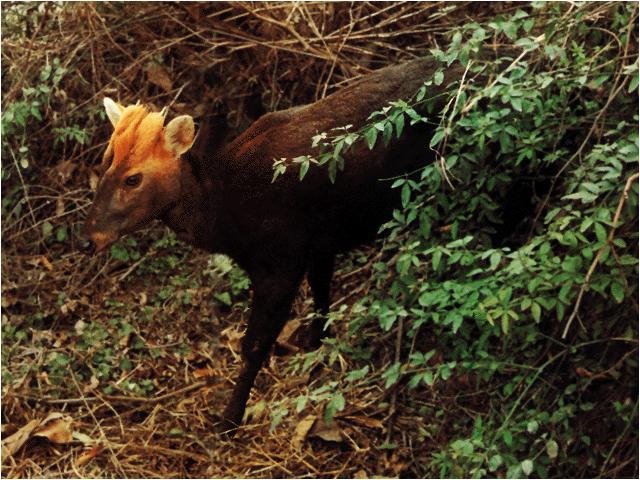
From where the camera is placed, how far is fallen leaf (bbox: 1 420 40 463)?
4711 millimetres

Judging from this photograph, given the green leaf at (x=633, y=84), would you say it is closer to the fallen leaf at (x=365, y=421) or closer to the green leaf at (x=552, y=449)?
the green leaf at (x=552, y=449)

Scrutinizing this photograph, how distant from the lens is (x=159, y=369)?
5.43m

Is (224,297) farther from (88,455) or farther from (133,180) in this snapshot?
(133,180)

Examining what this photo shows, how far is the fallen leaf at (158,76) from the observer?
246 inches

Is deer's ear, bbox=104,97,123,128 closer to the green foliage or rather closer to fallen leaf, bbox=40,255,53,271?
the green foliage

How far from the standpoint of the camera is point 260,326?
468cm

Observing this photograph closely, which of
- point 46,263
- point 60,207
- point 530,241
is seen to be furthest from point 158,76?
point 530,241

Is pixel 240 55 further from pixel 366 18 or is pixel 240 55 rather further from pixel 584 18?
pixel 584 18

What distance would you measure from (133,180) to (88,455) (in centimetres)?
155

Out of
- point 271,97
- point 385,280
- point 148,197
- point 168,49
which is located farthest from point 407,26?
point 148,197

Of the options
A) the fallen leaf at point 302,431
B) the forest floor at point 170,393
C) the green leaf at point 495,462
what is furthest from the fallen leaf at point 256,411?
the green leaf at point 495,462

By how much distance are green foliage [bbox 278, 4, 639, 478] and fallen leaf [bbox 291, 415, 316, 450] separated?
573 mm

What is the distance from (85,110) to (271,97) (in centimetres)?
141

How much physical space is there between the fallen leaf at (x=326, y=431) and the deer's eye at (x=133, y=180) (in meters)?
1.61
